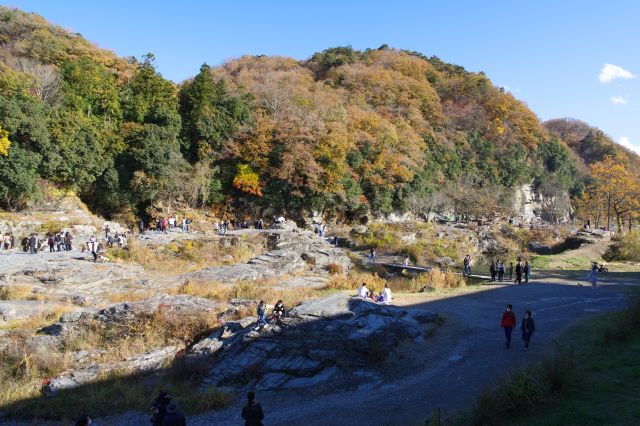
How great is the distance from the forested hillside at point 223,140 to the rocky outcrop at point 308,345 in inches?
826

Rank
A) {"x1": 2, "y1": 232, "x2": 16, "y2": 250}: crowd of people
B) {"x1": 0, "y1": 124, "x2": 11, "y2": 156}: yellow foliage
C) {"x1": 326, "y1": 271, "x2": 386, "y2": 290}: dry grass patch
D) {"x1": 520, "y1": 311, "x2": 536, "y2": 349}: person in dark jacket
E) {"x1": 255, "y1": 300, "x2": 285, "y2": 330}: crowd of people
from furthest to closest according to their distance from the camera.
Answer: {"x1": 0, "y1": 124, "x2": 11, "y2": 156}: yellow foliage → {"x1": 2, "y1": 232, "x2": 16, "y2": 250}: crowd of people → {"x1": 326, "y1": 271, "x2": 386, "y2": 290}: dry grass patch → {"x1": 255, "y1": 300, "x2": 285, "y2": 330}: crowd of people → {"x1": 520, "y1": 311, "x2": 536, "y2": 349}: person in dark jacket

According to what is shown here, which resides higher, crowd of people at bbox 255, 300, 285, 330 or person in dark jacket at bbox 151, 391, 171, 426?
crowd of people at bbox 255, 300, 285, 330

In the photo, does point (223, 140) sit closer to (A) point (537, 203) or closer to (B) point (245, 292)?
(B) point (245, 292)

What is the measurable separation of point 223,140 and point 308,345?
28300 mm

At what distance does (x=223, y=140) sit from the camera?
37.4 m

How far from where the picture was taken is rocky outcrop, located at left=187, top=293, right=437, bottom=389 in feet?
37.2

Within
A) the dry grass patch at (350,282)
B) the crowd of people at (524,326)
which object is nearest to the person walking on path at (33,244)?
the dry grass patch at (350,282)

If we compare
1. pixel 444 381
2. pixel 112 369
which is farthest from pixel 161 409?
pixel 444 381

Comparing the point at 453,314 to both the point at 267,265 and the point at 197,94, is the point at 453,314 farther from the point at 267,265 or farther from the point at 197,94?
the point at 197,94

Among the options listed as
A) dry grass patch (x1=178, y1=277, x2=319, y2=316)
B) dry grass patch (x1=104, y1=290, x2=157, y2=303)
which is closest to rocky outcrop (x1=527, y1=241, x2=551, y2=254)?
dry grass patch (x1=178, y1=277, x2=319, y2=316)

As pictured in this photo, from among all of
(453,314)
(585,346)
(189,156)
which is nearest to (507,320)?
(585,346)

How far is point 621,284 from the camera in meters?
21.1

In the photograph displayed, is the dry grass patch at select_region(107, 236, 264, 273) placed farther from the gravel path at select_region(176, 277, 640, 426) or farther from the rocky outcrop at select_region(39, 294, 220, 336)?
the gravel path at select_region(176, 277, 640, 426)

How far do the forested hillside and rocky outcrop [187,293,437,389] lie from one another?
20983mm
